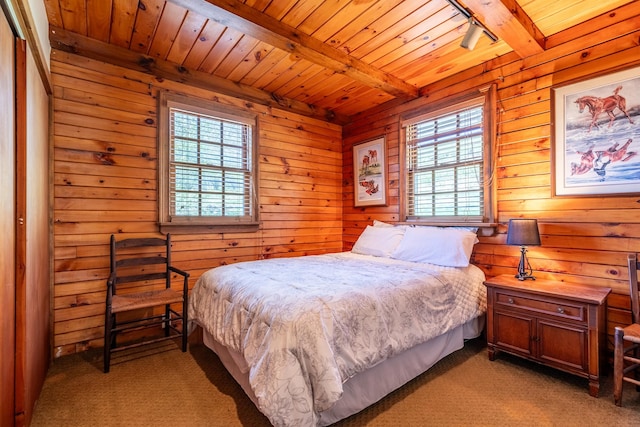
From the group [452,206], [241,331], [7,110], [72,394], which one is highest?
[7,110]

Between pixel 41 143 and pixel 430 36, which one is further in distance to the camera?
pixel 430 36

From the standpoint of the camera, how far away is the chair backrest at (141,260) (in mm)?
2628

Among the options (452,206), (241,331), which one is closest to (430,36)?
(452,206)

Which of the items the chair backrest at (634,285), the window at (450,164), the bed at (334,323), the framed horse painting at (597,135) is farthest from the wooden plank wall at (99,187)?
the chair backrest at (634,285)

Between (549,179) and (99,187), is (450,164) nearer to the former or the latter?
(549,179)

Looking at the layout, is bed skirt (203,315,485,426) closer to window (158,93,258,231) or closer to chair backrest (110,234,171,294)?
chair backrest (110,234,171,294)

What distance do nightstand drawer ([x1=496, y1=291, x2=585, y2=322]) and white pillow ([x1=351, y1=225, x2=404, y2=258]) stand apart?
1061mm

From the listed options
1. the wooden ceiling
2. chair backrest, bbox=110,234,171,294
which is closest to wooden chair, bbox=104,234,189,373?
chair backrest, bbox=110,234,171,294

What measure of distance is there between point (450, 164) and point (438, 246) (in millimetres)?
927

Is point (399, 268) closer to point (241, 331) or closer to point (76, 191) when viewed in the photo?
point (241, 331)

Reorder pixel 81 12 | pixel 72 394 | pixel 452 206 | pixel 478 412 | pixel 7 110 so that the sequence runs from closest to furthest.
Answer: pixel 7 110 → pixel 478 412 → pixel 72 394 → pixel 81 12 → pixel 452 206

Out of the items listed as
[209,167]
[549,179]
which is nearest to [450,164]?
[549,179]

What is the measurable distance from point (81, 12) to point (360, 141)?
9.70 ft

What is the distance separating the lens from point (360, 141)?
162 inches
